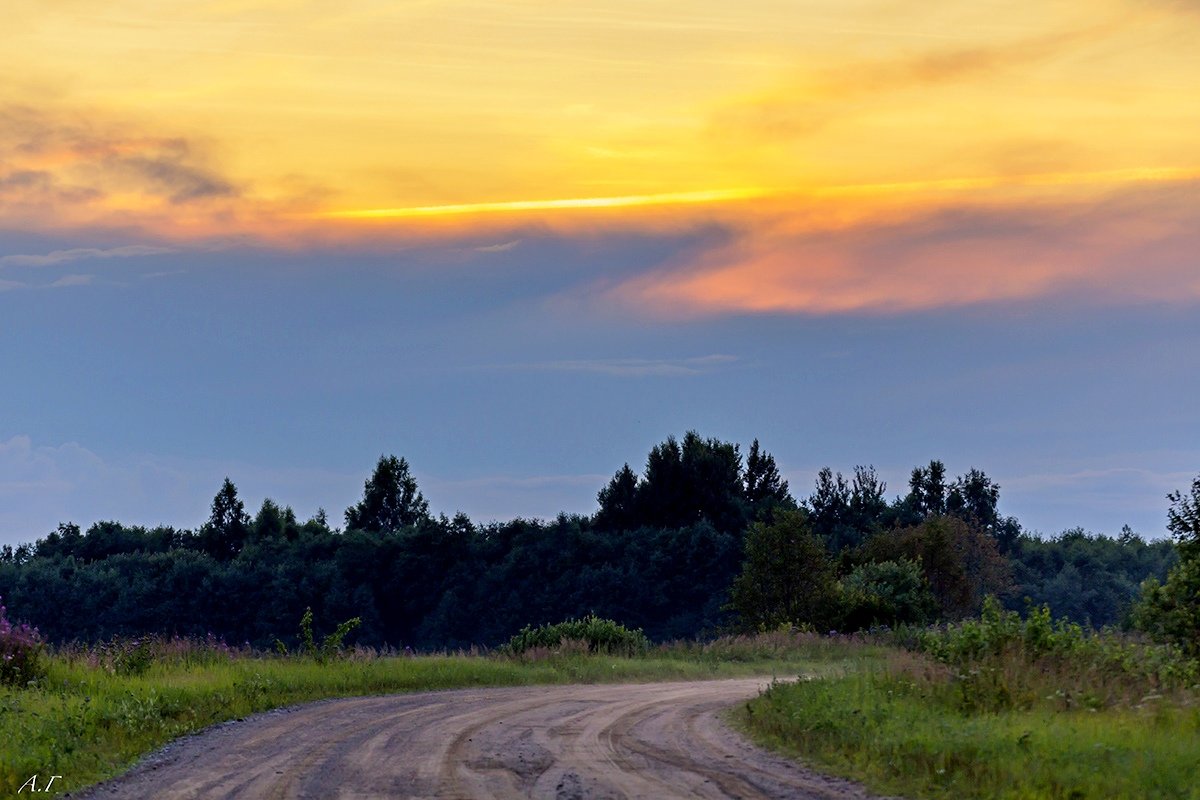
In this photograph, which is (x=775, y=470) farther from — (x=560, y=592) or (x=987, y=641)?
(x=987, y=641)

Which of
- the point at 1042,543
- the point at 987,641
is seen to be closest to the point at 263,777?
the point at 987,641

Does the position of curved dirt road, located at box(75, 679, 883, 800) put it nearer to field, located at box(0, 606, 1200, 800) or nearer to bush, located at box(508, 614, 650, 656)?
field, located at box(0, 606, 1200, 800)

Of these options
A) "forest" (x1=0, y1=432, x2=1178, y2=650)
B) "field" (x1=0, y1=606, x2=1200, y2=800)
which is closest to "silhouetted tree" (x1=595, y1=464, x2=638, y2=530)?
"forest" (x1=0, y1=432, x2=1178, y2=650)

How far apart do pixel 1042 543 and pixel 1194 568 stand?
361ft

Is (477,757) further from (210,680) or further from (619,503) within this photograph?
(619,503)

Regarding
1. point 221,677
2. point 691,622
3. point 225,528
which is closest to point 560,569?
point 691,622

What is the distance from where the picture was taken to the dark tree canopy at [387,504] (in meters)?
134

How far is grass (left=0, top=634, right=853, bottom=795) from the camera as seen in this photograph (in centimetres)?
1781

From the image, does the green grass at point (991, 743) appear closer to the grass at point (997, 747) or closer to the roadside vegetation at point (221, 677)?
the grass at point (997, 747)

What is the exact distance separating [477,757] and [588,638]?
24.2 m

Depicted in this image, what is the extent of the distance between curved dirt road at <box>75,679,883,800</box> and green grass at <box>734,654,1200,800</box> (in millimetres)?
754

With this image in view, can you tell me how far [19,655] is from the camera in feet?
87.5

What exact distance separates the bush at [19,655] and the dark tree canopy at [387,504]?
10669 centimetres

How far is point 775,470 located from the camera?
397 ft
